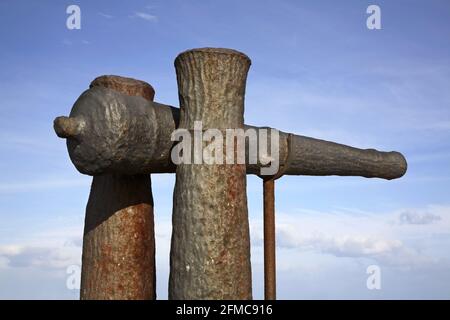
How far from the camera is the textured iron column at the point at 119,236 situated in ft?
14.5

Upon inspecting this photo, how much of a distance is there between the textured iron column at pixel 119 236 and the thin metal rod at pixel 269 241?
3.16ft

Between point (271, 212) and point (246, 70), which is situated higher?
point (246, 70)

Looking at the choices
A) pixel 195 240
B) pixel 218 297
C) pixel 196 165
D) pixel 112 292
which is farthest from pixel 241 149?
pixel 112 292

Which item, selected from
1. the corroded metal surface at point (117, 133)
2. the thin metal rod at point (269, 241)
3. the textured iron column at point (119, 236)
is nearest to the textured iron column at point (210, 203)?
the corroded metal surface at point (117, 133)

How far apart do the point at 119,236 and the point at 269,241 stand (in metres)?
1.22

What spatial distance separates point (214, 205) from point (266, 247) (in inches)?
42.0

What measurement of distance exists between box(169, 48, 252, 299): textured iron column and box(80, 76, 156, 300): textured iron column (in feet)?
2.58

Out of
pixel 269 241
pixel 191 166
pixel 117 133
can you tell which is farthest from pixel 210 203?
pixel 269 241

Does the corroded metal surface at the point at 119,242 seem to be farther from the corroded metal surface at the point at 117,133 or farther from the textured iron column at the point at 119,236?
the corroded metal surface at the point at 117,133

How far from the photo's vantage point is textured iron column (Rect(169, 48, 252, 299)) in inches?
143

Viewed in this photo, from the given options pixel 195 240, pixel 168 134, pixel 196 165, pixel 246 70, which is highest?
pixel 246 70

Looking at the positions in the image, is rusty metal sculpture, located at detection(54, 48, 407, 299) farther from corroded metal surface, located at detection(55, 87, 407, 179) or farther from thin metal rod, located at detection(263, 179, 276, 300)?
thin metal rod, located at detection(263, 179, 276, 300)

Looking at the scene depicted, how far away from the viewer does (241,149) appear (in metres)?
3.87
